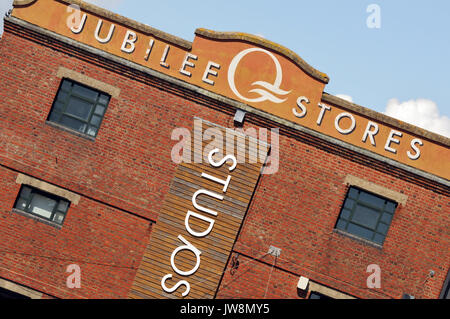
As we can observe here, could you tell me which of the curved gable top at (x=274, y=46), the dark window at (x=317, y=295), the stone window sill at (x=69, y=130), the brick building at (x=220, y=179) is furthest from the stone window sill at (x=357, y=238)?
the stone window sill at (x=69, y=130)

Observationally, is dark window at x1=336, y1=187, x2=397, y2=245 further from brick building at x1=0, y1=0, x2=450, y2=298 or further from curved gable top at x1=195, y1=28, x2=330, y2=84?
curved gable top at x1=195, y1=28, x2=330, y2=84

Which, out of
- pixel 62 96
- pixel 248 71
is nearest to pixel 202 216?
pixel 248 71

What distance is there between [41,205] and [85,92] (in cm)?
390

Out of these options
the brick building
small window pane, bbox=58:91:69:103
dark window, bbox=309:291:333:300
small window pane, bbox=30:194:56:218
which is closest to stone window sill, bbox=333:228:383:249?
the brick building

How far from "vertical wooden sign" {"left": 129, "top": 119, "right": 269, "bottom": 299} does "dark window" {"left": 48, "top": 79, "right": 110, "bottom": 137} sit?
10.3ft

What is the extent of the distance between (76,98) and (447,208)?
1240cm

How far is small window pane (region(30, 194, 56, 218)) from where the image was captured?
1797cm

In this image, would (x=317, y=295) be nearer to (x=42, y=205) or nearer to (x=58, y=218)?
(x=58, y=218)

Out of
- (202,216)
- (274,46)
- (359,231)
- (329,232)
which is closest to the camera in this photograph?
(202,216)

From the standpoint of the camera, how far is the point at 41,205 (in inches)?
709

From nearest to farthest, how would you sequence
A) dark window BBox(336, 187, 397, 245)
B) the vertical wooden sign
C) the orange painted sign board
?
the vertical wooden sign
the orange painted sign board
dark window BBox(336, 187, 397, 245)

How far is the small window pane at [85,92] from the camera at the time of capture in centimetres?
1809

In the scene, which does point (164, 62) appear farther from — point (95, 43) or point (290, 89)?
point (290, 89)
